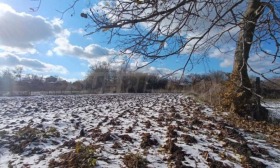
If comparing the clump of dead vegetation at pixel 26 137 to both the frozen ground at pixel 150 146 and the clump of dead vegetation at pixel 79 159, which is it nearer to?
the frozen ground at pixel 150 146

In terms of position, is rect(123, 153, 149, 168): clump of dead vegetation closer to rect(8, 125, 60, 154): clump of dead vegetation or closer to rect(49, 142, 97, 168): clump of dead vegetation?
rect(49, 142, 97, 168): clump of dead vegetation

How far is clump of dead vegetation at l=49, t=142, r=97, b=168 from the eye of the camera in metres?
4.95

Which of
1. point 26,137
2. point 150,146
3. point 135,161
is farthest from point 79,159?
point 26,137

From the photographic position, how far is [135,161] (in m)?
4.99

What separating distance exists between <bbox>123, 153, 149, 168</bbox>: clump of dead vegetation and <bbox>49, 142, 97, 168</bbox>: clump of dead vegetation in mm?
527

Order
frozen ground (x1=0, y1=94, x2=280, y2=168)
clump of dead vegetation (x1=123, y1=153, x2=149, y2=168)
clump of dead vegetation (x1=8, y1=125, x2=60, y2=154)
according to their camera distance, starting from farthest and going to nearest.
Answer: clump of dead vegetation (x1=8, y1=125, x2=60, y2=154)
frozen ground (x1=0, y1=94, x2=280, y2=168)
clump of dead vegetation (x1=123, y1=153, x2=149, y2=168)

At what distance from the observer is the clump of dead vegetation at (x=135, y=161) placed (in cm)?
490

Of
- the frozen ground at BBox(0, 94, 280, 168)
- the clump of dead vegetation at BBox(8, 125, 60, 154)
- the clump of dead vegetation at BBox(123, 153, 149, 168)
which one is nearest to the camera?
the clump of dead vegetation at BBox(123, 153, 149, 168)

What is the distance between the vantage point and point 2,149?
6.37 m

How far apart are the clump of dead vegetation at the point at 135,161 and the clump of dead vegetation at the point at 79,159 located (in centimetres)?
53

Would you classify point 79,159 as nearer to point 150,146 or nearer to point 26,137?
point 150,146

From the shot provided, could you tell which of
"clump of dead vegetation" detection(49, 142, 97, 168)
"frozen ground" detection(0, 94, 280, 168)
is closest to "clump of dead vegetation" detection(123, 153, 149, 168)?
"frozen ground" detection(0, 94, 280, 168)

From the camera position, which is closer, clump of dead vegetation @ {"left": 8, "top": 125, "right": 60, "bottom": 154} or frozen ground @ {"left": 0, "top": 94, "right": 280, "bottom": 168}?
frozen ground @ {"left": 0, "top": 94, "right": 280, "bottom": 168}

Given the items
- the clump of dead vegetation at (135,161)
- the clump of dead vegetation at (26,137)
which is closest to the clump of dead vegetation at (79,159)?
the clump of dead vegetation at (135,161)
